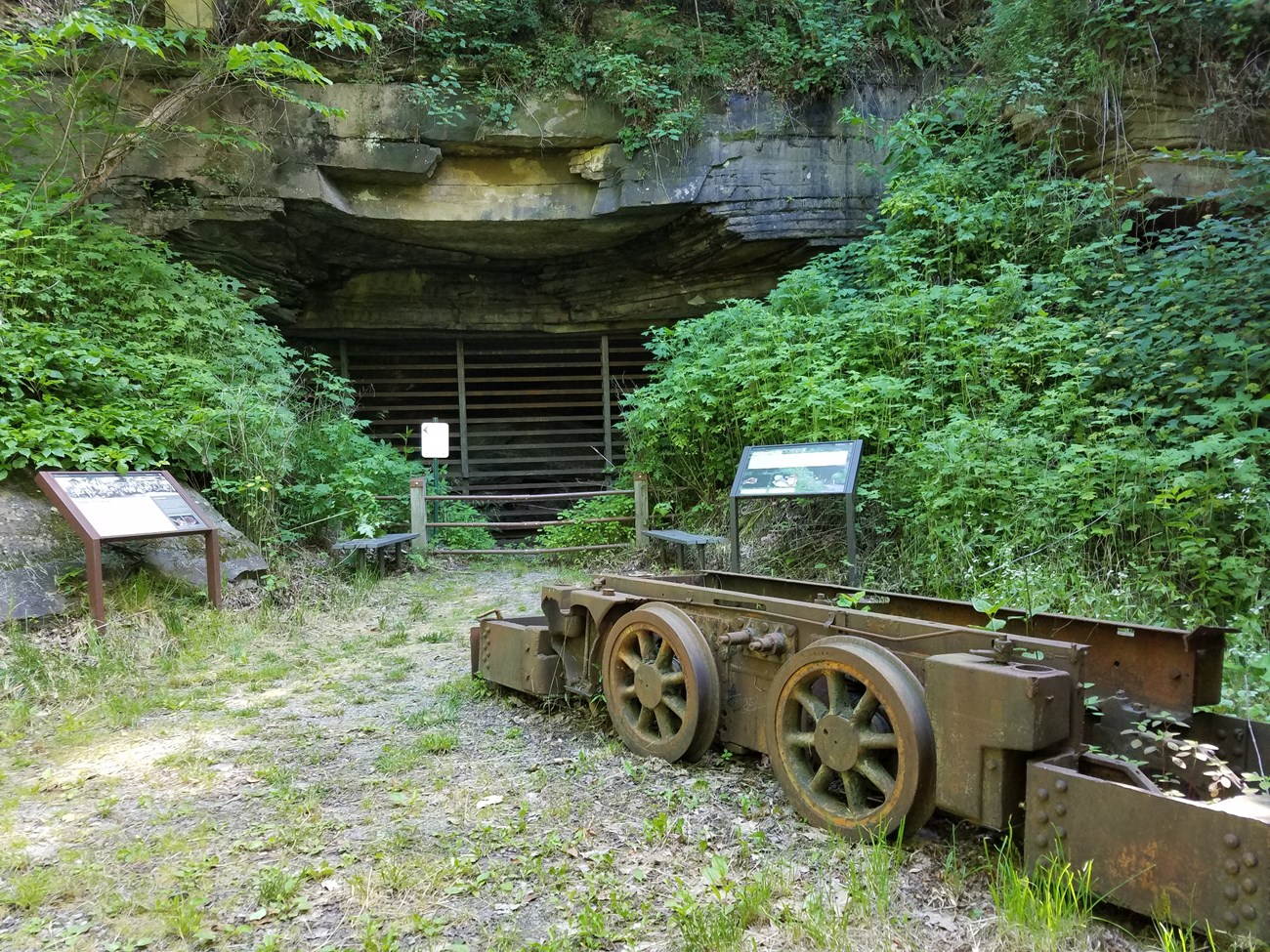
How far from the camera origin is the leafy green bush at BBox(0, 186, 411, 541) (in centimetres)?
536

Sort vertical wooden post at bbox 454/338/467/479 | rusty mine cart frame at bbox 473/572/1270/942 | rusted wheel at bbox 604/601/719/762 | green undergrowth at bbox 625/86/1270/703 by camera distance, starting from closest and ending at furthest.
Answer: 1. rusty mine cart frame at bbox 473/572/1270/942
2. rusted wheel at bbox 604/601/719/762
3. green undergrowth at bbox 625/86/1270/703
4. vertical wooden post at bbox 454/338/467/479

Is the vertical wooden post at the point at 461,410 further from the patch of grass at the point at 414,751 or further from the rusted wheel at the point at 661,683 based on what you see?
the rusted wheel at the point at 661,683

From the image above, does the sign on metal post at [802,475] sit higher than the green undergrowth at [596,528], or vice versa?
the sign on metal post at [802,475]

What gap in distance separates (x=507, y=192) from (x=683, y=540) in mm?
4903

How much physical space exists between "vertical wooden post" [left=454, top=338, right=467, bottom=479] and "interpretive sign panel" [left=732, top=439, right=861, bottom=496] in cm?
656

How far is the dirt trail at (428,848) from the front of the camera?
6.22ft

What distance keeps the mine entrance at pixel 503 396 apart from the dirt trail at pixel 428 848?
7720 millimetres

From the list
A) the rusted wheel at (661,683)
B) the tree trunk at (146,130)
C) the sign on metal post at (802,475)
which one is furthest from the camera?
the tree trunk at (146,130)

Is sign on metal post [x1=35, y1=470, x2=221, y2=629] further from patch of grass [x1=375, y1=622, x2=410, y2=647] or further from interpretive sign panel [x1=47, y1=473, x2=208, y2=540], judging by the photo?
patch of grass [x1=375, y1=622, x2=410, y2=647]

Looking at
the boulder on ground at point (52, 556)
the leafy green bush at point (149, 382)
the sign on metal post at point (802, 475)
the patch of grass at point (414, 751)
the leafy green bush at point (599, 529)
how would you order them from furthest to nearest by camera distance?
the leafy green bush at point (599, 529), the leafy green bush at point (149, 382), the sign on metal post at point (802, 475), the boulder on ground at point (52, 556), the patch of grass at point (414, 751)

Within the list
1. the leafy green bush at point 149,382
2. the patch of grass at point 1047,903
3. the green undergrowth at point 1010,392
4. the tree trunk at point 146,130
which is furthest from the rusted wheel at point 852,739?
the tree trunk at point 146,130

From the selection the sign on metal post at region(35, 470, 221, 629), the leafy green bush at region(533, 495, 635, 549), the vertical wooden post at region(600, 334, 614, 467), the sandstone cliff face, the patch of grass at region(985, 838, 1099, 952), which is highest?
the sandstone cliff face

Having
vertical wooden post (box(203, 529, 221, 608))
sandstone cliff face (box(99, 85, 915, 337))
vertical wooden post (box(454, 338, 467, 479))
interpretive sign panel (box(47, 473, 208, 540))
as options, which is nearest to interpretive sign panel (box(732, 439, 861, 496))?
vertical wooden post (box(203, 529, 221, 608))

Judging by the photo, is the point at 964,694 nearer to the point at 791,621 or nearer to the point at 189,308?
the point at 791,621
